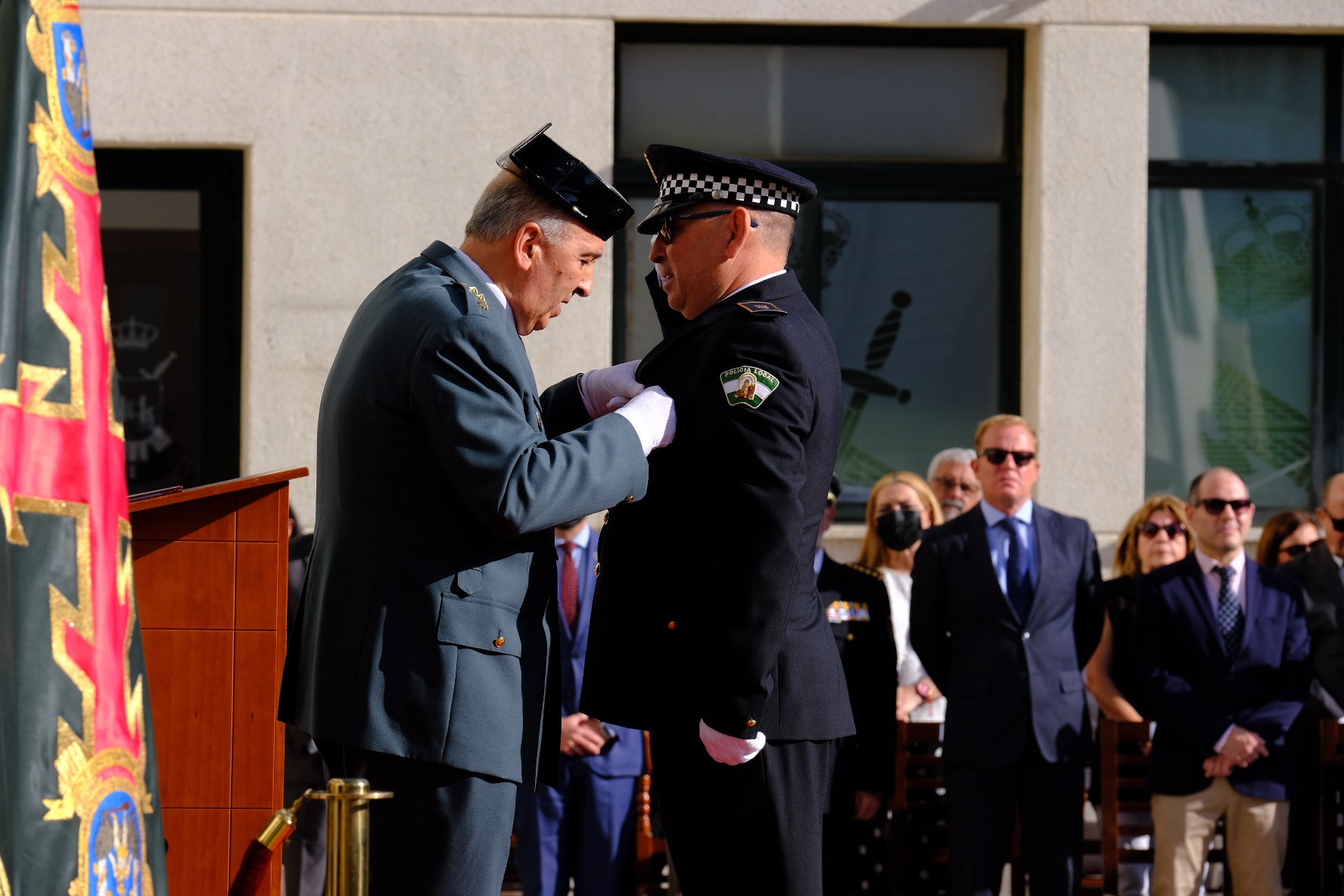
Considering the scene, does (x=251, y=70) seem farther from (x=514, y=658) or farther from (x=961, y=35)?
(x=514, y=658)

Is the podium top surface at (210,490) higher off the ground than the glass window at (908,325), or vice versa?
the glass window at (908,325)

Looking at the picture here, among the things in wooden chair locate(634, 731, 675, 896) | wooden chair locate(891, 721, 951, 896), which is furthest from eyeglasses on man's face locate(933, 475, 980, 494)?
wooden chair locate(634, 731, 675, 896)

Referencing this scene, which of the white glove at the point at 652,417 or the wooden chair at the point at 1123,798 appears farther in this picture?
the wooden chair at the point at 1123,798

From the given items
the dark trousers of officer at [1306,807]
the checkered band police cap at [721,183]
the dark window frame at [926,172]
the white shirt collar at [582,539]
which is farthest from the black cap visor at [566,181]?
the dark window frame at [926,172]

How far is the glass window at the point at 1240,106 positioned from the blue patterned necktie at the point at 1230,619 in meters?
3.56

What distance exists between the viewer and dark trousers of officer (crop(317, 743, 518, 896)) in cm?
309

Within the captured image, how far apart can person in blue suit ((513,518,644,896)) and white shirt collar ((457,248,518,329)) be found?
3.21m

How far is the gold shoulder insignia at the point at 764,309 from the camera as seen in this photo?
348cm

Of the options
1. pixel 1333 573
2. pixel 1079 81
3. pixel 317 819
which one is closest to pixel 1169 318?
pixel 1079 81

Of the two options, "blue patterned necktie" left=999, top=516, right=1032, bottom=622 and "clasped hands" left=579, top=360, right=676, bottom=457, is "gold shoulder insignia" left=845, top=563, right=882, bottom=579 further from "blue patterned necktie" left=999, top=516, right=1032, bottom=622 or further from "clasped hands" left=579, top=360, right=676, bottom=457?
"clasped hands" left=579, top=360, right=676, bottom=457

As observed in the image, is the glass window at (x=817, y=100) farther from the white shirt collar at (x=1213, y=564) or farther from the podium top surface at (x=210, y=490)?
the podium top surface at (x=210, y=490)

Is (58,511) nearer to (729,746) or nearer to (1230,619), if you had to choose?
(729,746)

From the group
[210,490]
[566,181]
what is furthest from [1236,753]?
[210,490]

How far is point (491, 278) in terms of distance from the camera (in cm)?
339
